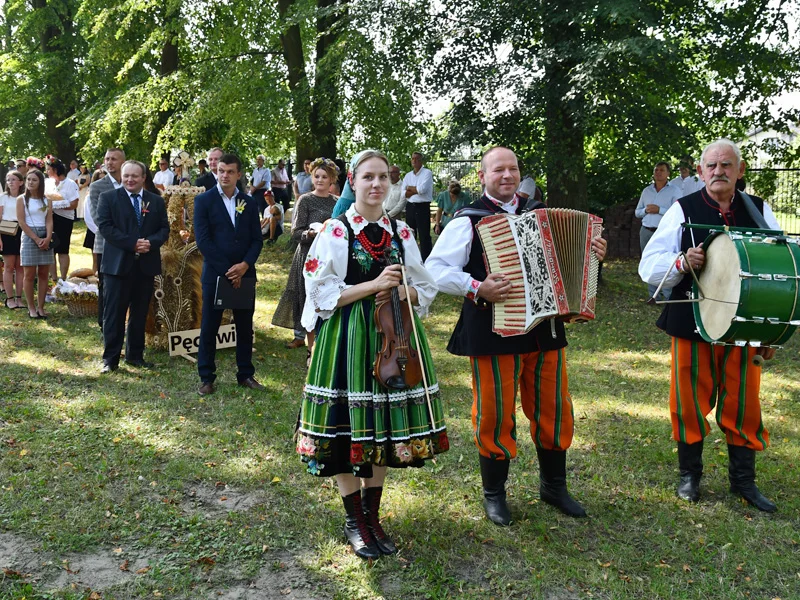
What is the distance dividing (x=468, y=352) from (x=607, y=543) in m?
1.29

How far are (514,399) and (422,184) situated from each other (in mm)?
10485

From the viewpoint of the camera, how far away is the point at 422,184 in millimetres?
14602

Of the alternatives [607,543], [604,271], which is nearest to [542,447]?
[607,543]

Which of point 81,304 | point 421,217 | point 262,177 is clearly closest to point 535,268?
point 81,304

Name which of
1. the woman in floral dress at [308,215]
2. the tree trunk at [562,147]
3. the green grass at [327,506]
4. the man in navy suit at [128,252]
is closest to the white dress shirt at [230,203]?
the woman in floral dress at [308,215]

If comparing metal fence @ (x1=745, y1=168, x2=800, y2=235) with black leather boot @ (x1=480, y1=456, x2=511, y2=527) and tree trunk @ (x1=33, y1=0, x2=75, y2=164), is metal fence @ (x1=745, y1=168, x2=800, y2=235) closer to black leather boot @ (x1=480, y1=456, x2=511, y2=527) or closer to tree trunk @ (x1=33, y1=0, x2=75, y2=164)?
black leather boot @ (x1=480, y1=456, x2=511, y2=527)

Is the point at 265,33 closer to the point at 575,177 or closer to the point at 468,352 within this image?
the point at 575,177

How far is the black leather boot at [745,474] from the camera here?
15.8 feet

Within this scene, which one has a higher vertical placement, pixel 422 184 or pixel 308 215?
pixel 422 184

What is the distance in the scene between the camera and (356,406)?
3.91m

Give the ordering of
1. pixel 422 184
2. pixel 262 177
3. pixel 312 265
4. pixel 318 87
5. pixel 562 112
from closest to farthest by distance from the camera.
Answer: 1. pixel 312 265
2. pixel 562 112
3. pixel 318 87
4. pixel 422 184
5. pixel 262 177

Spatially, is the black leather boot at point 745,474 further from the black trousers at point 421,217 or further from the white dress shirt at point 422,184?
the black trousers at point 421,217

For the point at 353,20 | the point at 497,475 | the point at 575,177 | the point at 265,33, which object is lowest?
the point at 497,475

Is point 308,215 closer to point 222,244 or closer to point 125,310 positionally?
point 222,244
